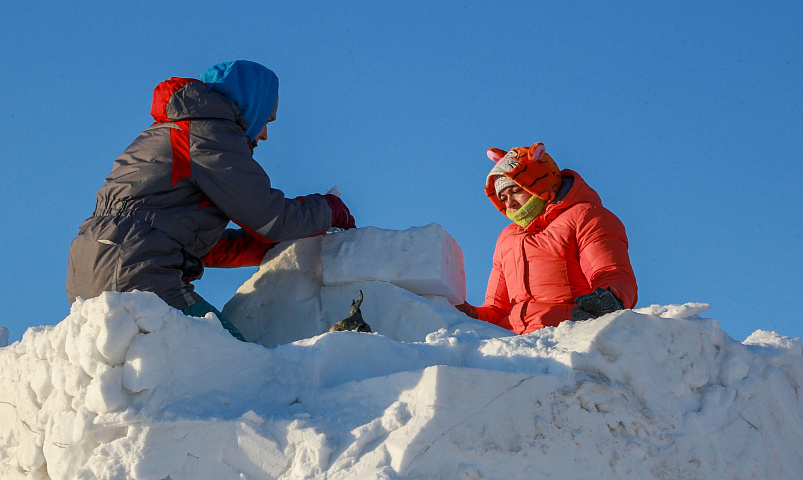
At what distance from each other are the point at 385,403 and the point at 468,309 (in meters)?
2.21

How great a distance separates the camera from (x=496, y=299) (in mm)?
4867

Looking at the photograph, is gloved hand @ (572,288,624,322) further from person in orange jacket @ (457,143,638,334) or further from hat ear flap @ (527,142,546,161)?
hat ear flap @ (527,142,546,161)

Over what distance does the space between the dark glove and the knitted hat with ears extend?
2.77ft

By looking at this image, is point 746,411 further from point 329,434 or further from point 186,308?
point 186,308

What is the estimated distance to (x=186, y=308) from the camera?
12.1ft

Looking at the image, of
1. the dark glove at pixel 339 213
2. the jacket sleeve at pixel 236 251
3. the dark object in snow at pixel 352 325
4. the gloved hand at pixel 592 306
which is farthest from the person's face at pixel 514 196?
the dark object in snow at pixel 352 325

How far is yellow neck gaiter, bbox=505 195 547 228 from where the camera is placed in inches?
179

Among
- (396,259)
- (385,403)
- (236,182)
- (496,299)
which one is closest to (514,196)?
(496,299)

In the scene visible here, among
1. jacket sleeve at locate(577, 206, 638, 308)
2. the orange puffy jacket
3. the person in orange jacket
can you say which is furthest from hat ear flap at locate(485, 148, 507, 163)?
jacket sleeve at locate(577, 206, 638, 308)

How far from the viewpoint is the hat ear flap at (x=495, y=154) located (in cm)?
484

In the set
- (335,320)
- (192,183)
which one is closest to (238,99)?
(192,183)

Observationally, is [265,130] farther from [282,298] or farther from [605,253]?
[605,253]

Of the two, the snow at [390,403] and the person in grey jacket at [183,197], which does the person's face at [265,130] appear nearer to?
the person in grey jacket at [183,197]

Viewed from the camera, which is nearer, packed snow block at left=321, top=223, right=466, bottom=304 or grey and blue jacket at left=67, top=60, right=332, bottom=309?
grey and blue jacket at left=67, top=60, right=332, bottom=309
